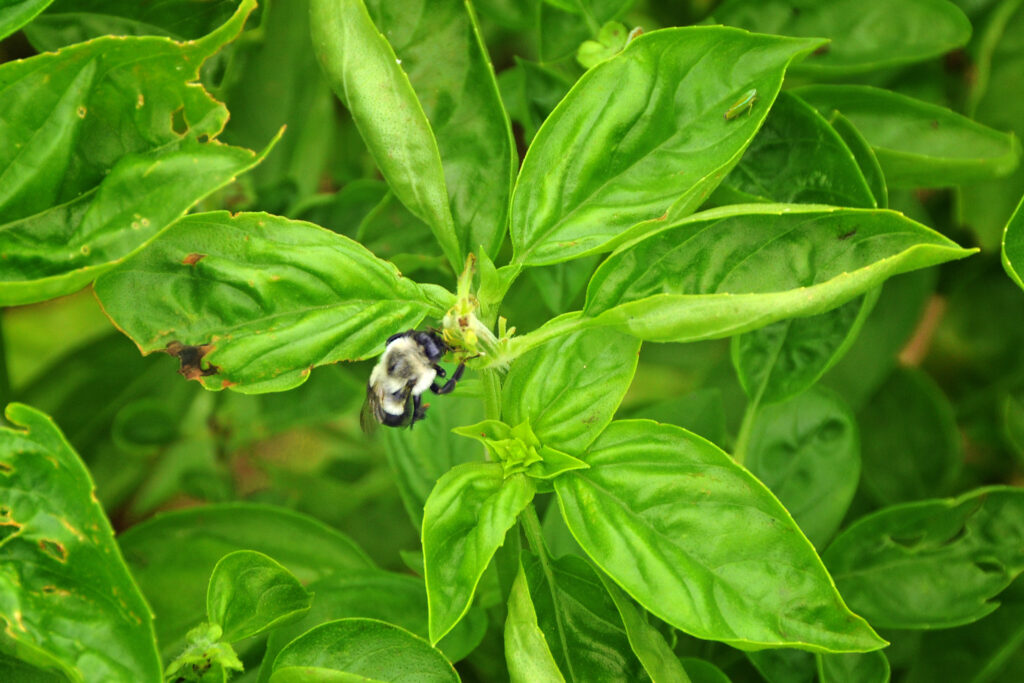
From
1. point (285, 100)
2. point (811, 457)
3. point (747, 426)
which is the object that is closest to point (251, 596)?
point (747, 426)

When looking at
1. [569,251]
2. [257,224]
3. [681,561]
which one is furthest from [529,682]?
[257,224]

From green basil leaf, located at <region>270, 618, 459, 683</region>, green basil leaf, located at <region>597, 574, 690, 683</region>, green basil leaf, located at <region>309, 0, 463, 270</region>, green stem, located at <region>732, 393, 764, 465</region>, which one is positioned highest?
green basil leaf, located at <region>309, 0, 463, 270</region>

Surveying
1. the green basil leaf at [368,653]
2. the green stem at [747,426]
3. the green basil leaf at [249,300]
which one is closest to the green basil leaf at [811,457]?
the green stem at [747,426]

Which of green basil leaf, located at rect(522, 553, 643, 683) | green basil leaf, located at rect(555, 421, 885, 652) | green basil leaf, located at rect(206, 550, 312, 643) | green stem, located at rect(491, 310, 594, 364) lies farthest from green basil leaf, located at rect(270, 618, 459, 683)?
green stem, located at rect(491, 310, 594, 364)

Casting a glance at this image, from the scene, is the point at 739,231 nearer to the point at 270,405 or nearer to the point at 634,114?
the point at 634,114

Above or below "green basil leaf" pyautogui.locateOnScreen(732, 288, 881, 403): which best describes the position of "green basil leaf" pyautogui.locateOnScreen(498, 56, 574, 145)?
above

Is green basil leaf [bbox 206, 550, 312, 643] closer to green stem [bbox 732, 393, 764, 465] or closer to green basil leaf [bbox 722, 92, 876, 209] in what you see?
green stem [bbox 732, 393, 764, 465]
